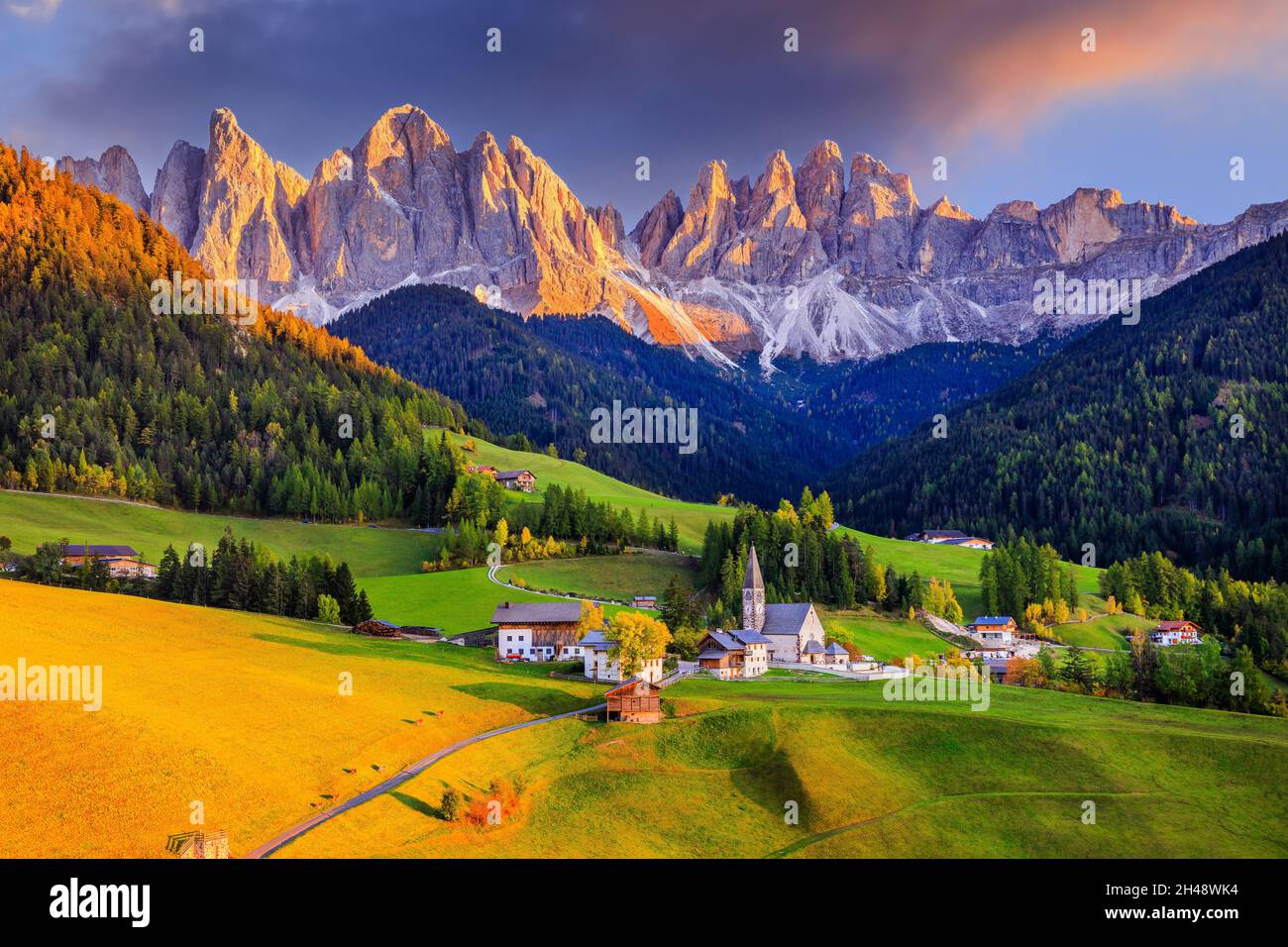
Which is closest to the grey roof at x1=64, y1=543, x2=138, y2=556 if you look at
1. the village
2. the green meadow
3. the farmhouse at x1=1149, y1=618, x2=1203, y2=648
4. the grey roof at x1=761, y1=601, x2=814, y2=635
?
the village

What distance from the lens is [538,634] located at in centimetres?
11494

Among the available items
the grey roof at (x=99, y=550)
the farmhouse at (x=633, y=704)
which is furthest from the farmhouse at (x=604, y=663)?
the grey roof at (x=99, y=550)

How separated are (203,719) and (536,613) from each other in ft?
192

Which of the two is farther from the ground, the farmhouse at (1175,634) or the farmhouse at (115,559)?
the farmhouse at (115,559)

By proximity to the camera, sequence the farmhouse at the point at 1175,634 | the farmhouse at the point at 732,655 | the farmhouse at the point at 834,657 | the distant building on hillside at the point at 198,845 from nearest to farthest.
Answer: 1. the distant building on hillside at the point at 198,845
2. the farmhouse at the point at 732,655
3. the farmhouse at the point at 834,657
4. the farmhouse at the point at 1175,634

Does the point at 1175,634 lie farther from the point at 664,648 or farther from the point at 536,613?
the point at 536,613

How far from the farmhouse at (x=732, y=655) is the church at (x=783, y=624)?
146 inches

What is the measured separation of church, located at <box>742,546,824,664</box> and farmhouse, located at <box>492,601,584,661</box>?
76.9ft

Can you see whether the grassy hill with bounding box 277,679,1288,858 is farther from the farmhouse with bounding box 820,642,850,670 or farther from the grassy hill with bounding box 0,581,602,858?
the farmhouse with bounding box 820,642,850,670

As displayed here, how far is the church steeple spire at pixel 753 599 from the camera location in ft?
416

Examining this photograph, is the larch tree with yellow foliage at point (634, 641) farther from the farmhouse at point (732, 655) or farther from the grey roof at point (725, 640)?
the grey roof at point (725, 640)
